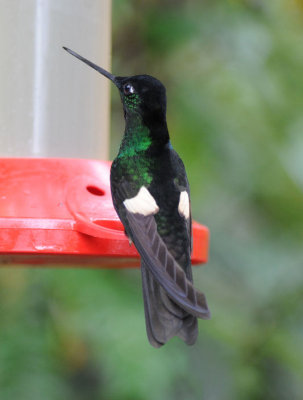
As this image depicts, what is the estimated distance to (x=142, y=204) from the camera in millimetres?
3164

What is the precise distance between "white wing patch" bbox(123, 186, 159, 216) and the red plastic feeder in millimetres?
79

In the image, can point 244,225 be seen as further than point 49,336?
Yes

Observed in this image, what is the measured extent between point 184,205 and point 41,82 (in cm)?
76

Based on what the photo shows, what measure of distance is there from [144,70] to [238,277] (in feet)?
4.02

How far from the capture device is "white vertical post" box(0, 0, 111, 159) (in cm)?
342

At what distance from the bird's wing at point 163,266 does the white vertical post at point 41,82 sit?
1.93 ft

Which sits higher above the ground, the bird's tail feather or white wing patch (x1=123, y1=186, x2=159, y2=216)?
white wing patch (x1=123, y1=186, x2=159, y2=216)

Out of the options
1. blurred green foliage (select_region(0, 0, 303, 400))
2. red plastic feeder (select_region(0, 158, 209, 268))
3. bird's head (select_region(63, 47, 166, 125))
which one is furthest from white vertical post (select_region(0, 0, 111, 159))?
blurred green foliage (select_region(0, 0, 303, 400))

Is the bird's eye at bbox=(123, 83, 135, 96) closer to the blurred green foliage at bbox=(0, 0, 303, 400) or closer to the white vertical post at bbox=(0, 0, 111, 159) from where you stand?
the white vertical post at bbox=(0, 0, 111, 159)

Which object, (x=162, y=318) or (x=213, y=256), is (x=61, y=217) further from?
(x=213, y=256)

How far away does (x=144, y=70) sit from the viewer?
480 centimetres

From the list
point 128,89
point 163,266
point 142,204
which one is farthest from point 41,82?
point 163,266

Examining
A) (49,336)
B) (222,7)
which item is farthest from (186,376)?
(222,7)

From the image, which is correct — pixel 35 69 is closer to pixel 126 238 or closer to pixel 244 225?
pixel 126 238
